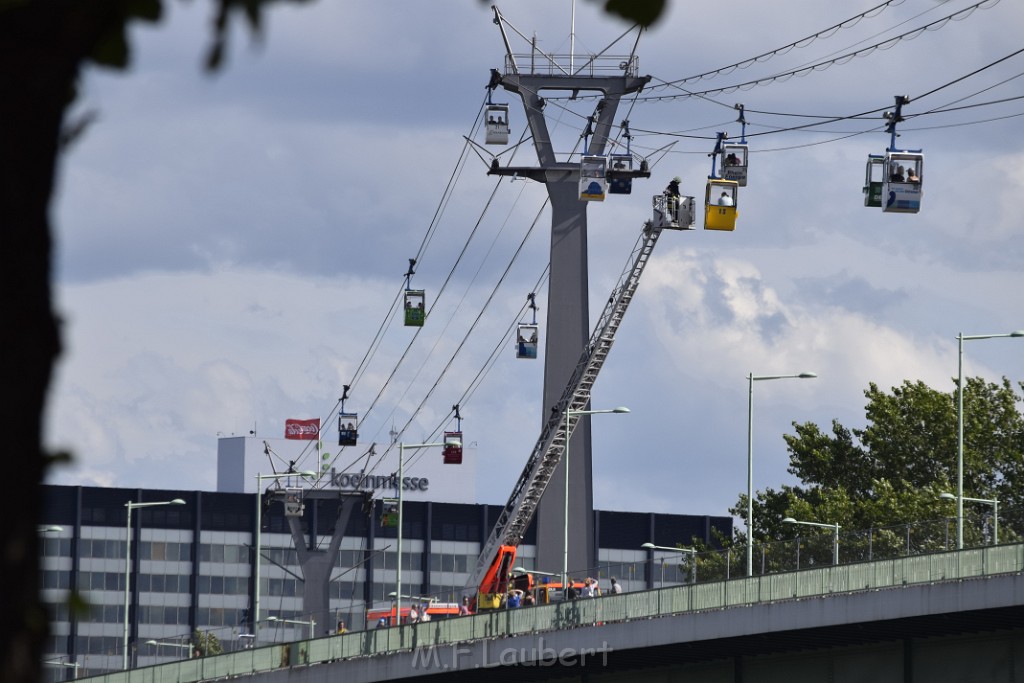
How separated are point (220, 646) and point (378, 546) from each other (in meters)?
111

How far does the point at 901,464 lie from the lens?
10350 centimetres

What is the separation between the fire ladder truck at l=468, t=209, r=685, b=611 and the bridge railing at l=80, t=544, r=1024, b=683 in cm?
2204

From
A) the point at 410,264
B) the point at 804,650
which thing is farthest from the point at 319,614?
the point at 410,264

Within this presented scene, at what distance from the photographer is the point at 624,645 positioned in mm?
49250

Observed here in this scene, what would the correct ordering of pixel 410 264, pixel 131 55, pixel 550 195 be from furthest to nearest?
1. pixel 410 264
2. pixel 550 195
3. pixel 131 55

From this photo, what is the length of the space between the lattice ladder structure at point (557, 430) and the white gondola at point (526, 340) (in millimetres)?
3951

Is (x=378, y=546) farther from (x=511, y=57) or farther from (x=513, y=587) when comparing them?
(x=513, y=587)

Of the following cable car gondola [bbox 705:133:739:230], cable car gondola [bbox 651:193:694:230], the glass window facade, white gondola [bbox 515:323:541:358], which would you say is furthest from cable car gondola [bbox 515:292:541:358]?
the glass window facade

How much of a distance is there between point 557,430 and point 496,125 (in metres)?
12.7

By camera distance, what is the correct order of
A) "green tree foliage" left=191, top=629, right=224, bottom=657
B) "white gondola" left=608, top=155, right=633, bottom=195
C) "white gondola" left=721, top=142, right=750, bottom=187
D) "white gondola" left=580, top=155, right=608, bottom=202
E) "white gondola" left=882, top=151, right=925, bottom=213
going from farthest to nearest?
"white gondola" left=608, top=155, right=633, bottom=195 → "white gondola" left=580, top=155, right=608, bottom=202 → "green tree foliage" left=191, top=629, right=224, bottom=657 → "white gondola" left=721, top=142, right=750, bottom=187 → "white gondola" left=882, top=151, right=925, bottom=213

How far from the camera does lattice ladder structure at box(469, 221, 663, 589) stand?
266 ft

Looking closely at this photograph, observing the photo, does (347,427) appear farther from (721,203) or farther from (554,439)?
(721,203)

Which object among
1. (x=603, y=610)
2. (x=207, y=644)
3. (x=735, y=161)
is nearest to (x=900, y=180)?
(x=735, y=161)

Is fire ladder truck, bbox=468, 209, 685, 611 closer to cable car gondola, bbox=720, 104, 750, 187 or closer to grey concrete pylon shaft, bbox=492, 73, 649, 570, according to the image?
grey concrete pylon shaft, bbox=492, 73, 649, 570
